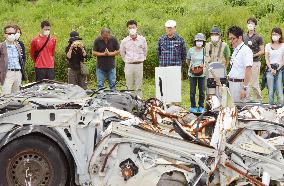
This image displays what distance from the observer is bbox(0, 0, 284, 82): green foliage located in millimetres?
20250

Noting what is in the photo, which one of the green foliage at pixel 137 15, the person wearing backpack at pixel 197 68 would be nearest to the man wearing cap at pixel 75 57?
the person wearing backpack at pixel 197 68

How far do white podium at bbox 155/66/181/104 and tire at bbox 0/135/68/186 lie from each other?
279cm

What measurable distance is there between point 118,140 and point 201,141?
0.92 m

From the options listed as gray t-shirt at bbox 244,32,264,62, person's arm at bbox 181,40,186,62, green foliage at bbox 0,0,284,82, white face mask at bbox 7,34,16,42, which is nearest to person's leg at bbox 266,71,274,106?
gray t-shirt at bbox 244,32,264,62

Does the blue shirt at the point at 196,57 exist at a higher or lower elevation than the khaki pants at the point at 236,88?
higher

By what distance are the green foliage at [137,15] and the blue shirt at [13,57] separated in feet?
17.9

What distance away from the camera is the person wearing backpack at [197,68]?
1273 cm

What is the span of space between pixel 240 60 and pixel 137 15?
13.4 meters

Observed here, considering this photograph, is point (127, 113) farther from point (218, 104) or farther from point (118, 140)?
point (218, 104)

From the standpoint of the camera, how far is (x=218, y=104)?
328 inches

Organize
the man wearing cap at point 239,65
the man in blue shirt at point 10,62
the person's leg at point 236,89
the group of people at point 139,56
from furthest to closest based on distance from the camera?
the group of people at point 139,56
the man in blue shirt at point 10,62
the person's leg at point 236,89
the man wearing cap at point 239,65

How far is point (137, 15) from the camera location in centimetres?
2388

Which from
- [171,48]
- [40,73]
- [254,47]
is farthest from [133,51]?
[254,47]

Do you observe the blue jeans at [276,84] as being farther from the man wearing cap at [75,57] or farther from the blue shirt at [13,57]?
the blue shirt at [13,57]
